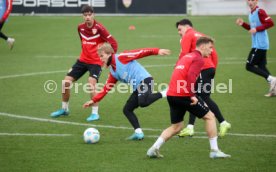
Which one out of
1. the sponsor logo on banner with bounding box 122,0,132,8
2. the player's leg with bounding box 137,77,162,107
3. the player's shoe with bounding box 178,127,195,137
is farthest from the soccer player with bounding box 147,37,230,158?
the sponsor logo on banner with bounding box 122,0,132,8

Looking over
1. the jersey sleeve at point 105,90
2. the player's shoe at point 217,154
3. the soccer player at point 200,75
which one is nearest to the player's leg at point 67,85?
the jersey sleeve at point 105,90

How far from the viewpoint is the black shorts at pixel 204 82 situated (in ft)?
39.5

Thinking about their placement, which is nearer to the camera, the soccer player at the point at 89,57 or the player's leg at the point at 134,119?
the player's leg at the point at 134,119

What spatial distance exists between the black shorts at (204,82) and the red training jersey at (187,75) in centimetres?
188

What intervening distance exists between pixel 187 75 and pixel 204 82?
2.07 meters

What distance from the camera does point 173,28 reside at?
3438cm

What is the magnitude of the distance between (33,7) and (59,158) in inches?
1247

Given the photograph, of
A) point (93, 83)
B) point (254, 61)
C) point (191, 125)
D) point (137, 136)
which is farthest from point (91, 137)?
point (254, 61)

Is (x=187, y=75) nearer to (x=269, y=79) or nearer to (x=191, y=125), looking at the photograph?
(x=191, y=125)

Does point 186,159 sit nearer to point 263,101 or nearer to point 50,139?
point 50,139

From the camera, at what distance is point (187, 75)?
1003 centimetres

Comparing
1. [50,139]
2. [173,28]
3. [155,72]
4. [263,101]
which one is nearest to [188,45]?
[50,139]

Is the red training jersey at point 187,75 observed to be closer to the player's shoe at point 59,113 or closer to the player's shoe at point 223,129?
the player's shoe at point 223,129

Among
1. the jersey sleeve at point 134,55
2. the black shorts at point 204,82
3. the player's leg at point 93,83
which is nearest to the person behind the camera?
the jersey sleeve at point 134,55
